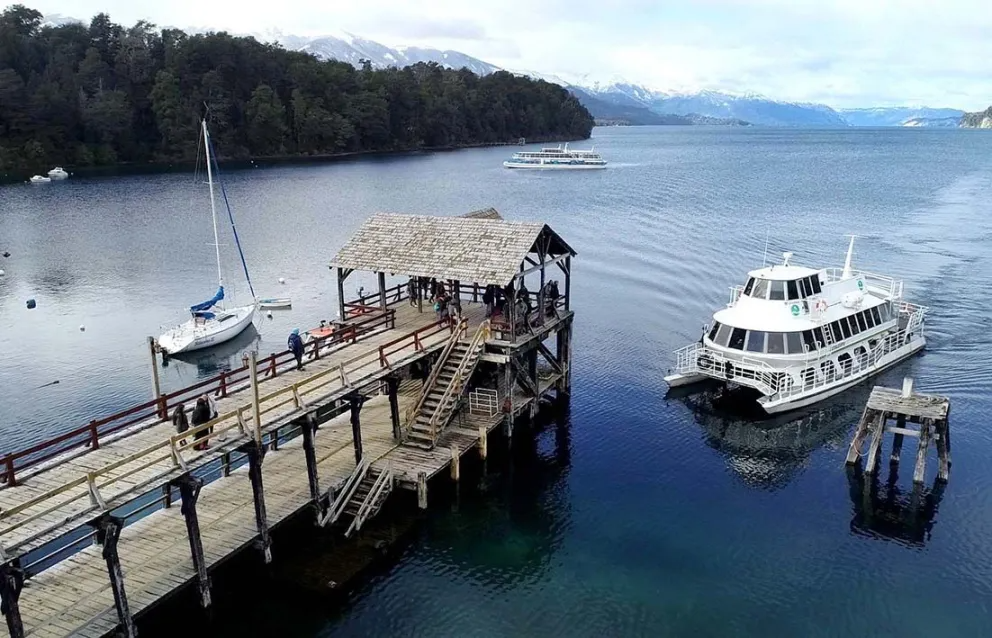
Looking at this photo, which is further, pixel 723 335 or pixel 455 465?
pixel 723 335

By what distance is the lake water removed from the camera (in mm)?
22906

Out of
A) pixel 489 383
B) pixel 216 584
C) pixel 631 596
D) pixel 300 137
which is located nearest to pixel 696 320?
pixel 489 383

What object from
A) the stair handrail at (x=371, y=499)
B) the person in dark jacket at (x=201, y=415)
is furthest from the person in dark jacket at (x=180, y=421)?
the stair handrail at (x=371, y=499)

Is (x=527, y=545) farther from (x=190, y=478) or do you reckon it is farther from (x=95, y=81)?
(x=95, y=81)

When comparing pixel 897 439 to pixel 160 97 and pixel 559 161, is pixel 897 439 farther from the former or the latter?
pixel 160 97

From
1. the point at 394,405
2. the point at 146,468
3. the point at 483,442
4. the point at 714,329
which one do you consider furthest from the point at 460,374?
the point at 714,329

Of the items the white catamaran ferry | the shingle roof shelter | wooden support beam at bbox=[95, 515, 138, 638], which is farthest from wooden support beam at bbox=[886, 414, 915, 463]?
wooden support beam at bbox=[95, 515, 138, 638]

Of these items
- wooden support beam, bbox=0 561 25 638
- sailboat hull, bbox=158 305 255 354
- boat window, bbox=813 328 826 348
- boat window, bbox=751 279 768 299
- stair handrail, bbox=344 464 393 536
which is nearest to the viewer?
wooden support beam, bbox=0 561 25 638

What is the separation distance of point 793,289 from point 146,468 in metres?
31.3

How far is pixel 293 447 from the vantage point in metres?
30.1

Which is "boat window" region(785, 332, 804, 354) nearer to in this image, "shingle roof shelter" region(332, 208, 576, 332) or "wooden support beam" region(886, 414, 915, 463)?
"wooden support beam" region(886, 414, 915, 463)

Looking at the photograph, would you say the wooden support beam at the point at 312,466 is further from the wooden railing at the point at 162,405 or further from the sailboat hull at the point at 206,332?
the sailboat hull at the point at 206,332

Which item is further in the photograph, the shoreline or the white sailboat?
the shoreline

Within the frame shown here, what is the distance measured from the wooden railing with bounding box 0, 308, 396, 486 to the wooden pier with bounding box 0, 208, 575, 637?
105mm
